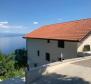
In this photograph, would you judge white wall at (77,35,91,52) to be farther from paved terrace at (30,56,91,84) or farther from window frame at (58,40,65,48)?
paved terrace at (30,56,91,84)

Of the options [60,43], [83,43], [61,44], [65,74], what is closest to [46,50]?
[60,43]

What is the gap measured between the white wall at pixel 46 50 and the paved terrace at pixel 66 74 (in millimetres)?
9326

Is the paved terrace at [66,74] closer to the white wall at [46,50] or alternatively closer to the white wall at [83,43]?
the white wall at [83,43]

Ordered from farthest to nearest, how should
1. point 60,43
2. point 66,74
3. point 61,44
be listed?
1. point 60,43
2. point 61,44
3. point 66,74

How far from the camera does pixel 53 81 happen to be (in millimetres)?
12719

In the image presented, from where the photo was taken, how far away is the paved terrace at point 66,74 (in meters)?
12.4

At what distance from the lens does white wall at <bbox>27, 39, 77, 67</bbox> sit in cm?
2668

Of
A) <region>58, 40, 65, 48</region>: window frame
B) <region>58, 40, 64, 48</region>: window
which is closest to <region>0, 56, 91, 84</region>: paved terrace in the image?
<region>58, 40, 65, 48</region>: window frame

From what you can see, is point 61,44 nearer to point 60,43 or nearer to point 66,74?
point 60,43

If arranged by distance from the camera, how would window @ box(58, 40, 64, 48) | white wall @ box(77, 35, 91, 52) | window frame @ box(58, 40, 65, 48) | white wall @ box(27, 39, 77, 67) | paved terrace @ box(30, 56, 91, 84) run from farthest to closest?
window @ box(58, 40, 64, 48) → window frame @ box(58, 40, 65, 48) → white wall @ box(27, 39, 77, 67) → white wall @ box(77, 35, 91, 52) → paved terrace @ box(30, 56, 91, 84)

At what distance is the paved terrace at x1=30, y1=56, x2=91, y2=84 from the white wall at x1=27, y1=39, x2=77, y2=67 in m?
9.33

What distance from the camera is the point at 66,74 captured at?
1395 cm

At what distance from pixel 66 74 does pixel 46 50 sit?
61.3 feet

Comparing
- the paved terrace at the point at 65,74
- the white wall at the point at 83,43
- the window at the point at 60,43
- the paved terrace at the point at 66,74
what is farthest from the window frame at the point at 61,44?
the paved terrace at the point at 66,74
